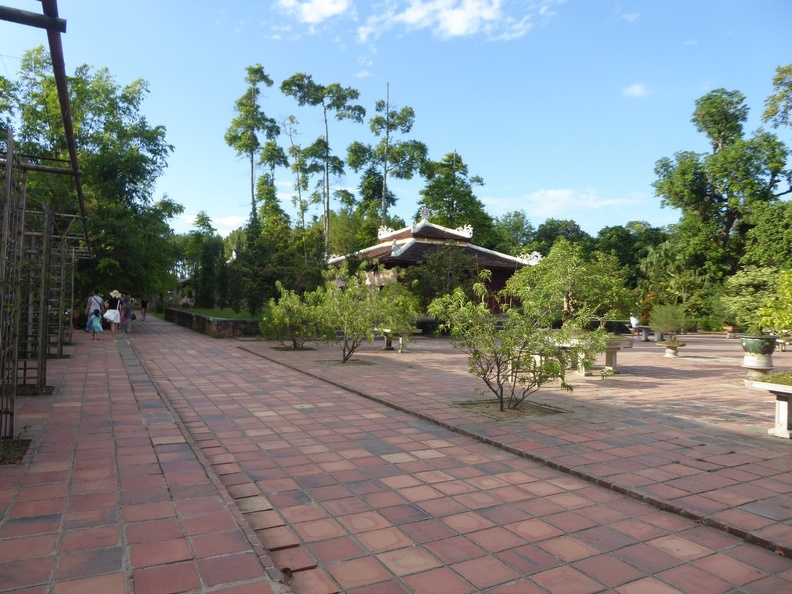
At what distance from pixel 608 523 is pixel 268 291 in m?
17.0

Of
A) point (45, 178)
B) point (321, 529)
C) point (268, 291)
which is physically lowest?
point (321, 529)

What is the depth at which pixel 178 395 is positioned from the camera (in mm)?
7594

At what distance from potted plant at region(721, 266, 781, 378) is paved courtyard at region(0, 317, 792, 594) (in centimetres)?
138

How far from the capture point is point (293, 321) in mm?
13508

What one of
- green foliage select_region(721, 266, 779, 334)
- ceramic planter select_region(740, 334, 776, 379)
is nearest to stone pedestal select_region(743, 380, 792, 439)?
ceramic planter select_region(740, 334, 776, 379)

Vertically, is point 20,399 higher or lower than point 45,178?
lower

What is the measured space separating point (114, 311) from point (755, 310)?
1932 cm

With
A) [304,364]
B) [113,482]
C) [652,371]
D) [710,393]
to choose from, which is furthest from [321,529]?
[652,371]

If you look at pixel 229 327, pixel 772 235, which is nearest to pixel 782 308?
pixel 229 327

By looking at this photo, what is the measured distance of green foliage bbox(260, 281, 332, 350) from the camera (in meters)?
13.1

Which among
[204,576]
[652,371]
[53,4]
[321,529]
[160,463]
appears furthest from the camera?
[652,371]

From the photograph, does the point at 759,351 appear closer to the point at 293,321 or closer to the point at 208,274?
the point at 293,321

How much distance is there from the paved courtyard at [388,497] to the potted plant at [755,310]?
1.38m

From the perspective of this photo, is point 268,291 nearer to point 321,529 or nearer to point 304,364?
point 304,364
